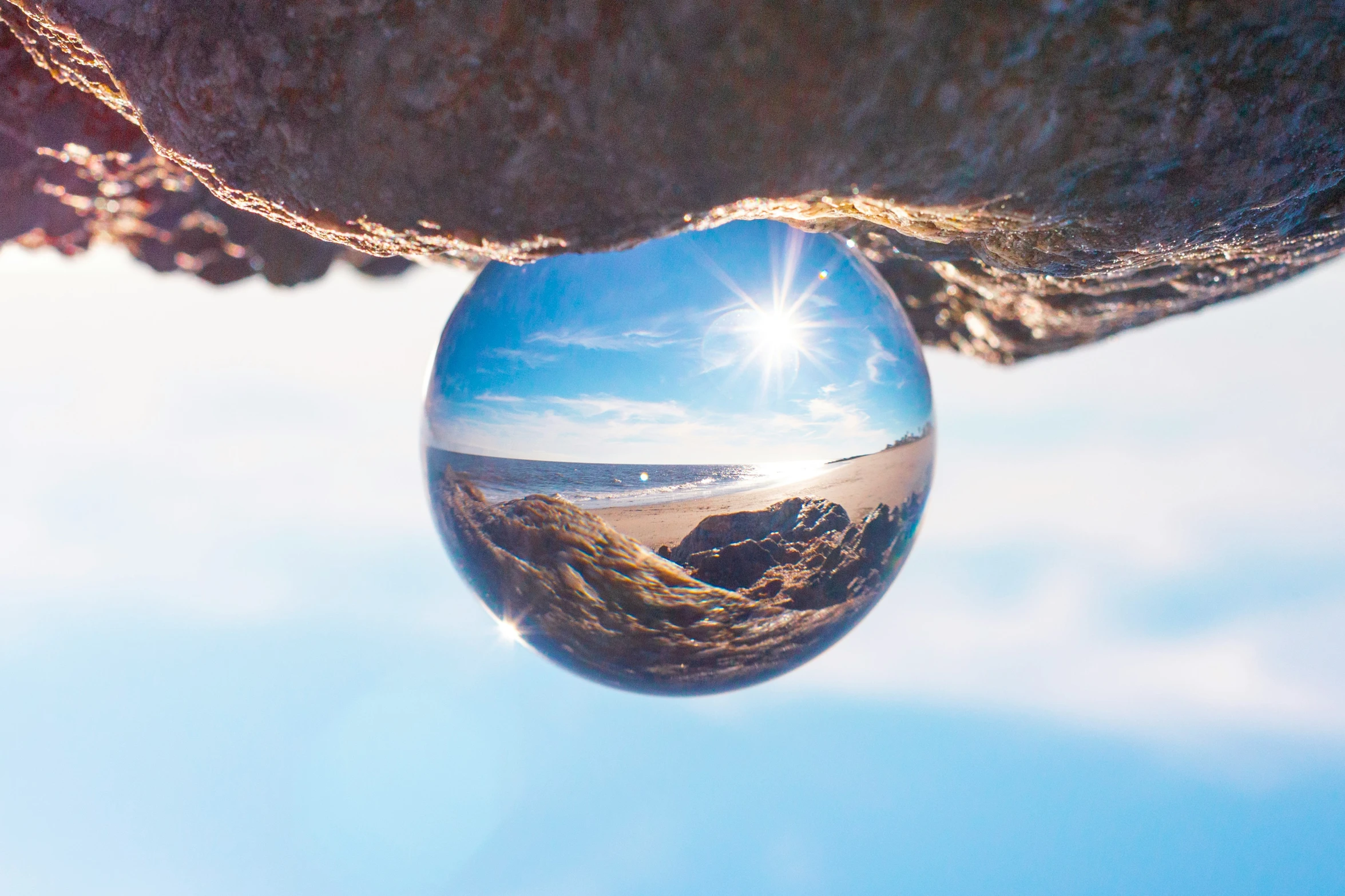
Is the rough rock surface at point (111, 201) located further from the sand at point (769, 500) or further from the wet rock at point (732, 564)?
the wet rock at point (732, 564)

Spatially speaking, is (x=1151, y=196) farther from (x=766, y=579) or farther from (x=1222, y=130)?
(x=766, y=579)

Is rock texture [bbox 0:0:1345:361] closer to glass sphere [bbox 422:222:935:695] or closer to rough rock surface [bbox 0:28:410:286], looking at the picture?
glass sphere [bbox 422:222:935:695]

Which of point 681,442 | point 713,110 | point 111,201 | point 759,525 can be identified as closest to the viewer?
point 713,110

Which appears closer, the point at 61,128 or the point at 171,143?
the point at 171,143

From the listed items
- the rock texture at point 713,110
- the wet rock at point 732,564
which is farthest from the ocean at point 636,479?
the rock texture at point 713,110

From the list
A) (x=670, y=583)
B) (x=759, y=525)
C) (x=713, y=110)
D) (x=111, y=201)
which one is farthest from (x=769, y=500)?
(x=111, y=201)

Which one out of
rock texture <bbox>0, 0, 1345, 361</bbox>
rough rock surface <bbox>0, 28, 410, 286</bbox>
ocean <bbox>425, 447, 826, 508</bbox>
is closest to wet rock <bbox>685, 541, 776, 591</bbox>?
ocean <bbox>425, 447, 826, 508</bbox>

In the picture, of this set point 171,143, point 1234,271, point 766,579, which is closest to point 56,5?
point 171,143

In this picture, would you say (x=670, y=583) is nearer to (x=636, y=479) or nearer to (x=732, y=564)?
(x=732, y=564)
